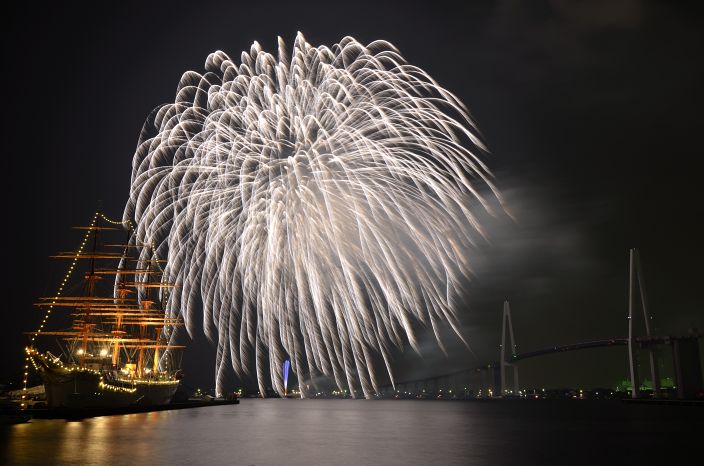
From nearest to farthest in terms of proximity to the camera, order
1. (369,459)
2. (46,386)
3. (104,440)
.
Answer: (369,459) < (104,440) < (46,386)

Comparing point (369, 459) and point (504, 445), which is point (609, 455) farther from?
point (369, 459)

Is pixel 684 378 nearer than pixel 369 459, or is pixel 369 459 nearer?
pixel 369 459

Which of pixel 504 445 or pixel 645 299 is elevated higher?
pixel 645 299

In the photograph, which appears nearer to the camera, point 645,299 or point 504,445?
point 504,445

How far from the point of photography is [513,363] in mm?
182125

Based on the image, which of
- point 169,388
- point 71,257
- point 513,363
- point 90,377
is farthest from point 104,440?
point 513,363

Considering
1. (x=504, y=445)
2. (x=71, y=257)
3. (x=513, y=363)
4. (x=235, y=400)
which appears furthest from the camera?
(x=513, y=363)

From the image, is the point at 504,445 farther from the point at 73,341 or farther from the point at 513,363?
the point at 513,363

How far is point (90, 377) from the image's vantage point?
73.9 metres

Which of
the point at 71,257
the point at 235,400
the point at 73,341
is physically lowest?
the point at 235,400

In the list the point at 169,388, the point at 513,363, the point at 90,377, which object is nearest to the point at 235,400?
the point at 169,388

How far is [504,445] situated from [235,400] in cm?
11095

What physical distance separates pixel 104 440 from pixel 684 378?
111347 mm

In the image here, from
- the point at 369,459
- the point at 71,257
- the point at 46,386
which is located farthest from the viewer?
the point at 71,257
